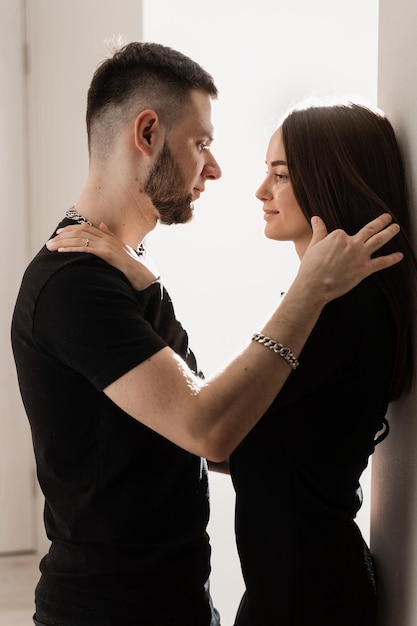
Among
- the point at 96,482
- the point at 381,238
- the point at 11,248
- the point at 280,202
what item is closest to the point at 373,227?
the point at 381,238

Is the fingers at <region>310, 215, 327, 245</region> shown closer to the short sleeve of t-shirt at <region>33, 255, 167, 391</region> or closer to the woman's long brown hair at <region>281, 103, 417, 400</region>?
the woman's long brown hair at <region>281, 103, 417, 400</region>

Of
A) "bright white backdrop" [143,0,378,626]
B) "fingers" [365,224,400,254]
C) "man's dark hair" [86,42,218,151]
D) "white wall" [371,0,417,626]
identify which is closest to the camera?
"fingers" [365,224,400,254]

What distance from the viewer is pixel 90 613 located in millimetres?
1445

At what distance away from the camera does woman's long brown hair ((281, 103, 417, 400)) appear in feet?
4.88

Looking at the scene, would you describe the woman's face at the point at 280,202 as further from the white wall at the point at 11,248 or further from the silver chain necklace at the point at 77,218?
the white wall at the point at 11,248

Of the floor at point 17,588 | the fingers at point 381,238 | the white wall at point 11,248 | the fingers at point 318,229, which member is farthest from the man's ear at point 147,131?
the white wall at point 11,248

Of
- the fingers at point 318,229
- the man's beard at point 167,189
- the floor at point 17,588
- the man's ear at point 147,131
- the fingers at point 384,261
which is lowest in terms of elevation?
the floor at point 17,588

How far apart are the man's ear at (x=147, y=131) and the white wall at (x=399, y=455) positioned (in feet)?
1.39

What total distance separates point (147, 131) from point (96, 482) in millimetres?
627

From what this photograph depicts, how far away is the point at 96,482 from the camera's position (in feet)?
4.72

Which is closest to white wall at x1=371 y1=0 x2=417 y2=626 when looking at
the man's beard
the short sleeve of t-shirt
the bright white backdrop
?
the man's beard

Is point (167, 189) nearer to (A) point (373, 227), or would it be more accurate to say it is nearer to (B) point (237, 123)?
(A) point (373, 227)

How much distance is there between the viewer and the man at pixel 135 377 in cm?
131

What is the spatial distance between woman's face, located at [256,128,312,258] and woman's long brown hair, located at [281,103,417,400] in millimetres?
28
